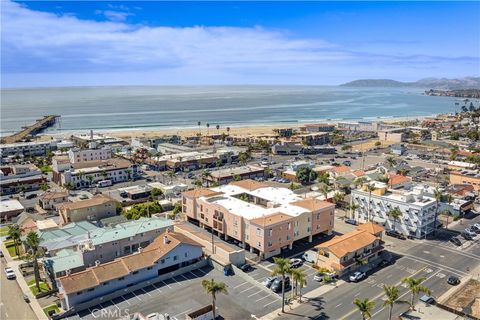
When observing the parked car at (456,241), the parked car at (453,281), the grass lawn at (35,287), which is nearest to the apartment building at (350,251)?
the parked car at (453,281)

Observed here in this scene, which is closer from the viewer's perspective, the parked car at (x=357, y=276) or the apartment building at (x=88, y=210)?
the parked car at (x=357, y=276)

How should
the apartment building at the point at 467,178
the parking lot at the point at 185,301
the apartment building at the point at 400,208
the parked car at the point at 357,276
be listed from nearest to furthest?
the parking lot at the point at 185,301 < the parked car at the point at 357,276 < the apartment building at the point at 400,208 < the apartment building at the point at 467,178

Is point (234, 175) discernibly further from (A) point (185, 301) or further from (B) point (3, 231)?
(A) point (185, 301)

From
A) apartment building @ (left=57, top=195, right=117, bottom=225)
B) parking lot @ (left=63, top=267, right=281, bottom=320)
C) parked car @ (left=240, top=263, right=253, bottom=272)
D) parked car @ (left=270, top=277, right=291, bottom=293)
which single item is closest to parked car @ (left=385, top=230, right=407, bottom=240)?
parked car @ (left=270, top=277, right=291, bottom=293)

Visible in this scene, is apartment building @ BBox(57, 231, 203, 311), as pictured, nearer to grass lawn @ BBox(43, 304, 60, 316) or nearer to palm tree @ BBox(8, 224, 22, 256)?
grass lawn @ BBox(43, 304, 60, 316)

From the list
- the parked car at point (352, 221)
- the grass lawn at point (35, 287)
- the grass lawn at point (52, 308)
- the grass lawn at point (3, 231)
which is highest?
the parked car at point (352, 221)

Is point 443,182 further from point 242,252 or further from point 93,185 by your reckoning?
point 93,185

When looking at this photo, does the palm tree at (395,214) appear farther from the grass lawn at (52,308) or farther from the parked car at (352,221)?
the grass lawn at (52,308)

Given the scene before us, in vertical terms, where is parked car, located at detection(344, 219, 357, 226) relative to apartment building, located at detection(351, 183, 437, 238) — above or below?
below
